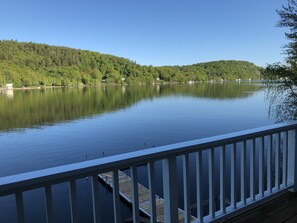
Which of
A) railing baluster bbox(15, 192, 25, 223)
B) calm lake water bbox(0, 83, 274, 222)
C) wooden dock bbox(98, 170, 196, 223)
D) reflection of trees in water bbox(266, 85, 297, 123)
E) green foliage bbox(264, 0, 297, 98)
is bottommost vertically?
calm lake water bbox(0, 83, 274, 222)

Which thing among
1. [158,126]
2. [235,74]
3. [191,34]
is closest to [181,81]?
[235,74]

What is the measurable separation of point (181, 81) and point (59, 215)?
11209 cm

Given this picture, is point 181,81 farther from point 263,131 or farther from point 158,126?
point 263,131

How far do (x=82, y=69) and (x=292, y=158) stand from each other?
108m

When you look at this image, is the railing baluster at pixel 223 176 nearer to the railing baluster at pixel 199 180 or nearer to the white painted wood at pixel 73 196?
the railing baluster at pixel 199 180

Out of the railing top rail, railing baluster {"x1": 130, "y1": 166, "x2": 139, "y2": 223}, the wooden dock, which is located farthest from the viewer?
the wooden dock

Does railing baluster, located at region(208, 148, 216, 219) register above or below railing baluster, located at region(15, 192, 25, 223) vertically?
below

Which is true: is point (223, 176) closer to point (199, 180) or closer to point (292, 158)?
point (199, 180)

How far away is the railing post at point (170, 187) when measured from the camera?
154 centimetres

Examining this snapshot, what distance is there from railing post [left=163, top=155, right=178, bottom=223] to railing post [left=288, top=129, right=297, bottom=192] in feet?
5.05

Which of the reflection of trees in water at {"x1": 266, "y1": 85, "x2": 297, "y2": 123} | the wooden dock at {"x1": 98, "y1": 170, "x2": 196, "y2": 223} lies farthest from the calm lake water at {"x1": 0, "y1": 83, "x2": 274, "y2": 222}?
the reflection of trees in water at {"x1": 266, "y1": 85, "x2": 297, "y2": 123}

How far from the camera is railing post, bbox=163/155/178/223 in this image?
1.54 meters

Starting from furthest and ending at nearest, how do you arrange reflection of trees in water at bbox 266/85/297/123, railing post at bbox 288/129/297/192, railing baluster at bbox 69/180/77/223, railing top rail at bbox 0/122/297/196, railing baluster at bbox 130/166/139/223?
reflection of trees in water at bbox 266/85/297/123 → railing post at bbox 288/129/297/192 → railing baluster at bbox 130/166/139/223 → railing baluster at bbox 69/180/77/223 → railing top rail at bbox 0/122/297/196

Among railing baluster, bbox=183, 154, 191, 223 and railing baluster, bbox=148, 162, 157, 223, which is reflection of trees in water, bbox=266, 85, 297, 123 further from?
railing baluster, bbox=148, 162, 157, 223
